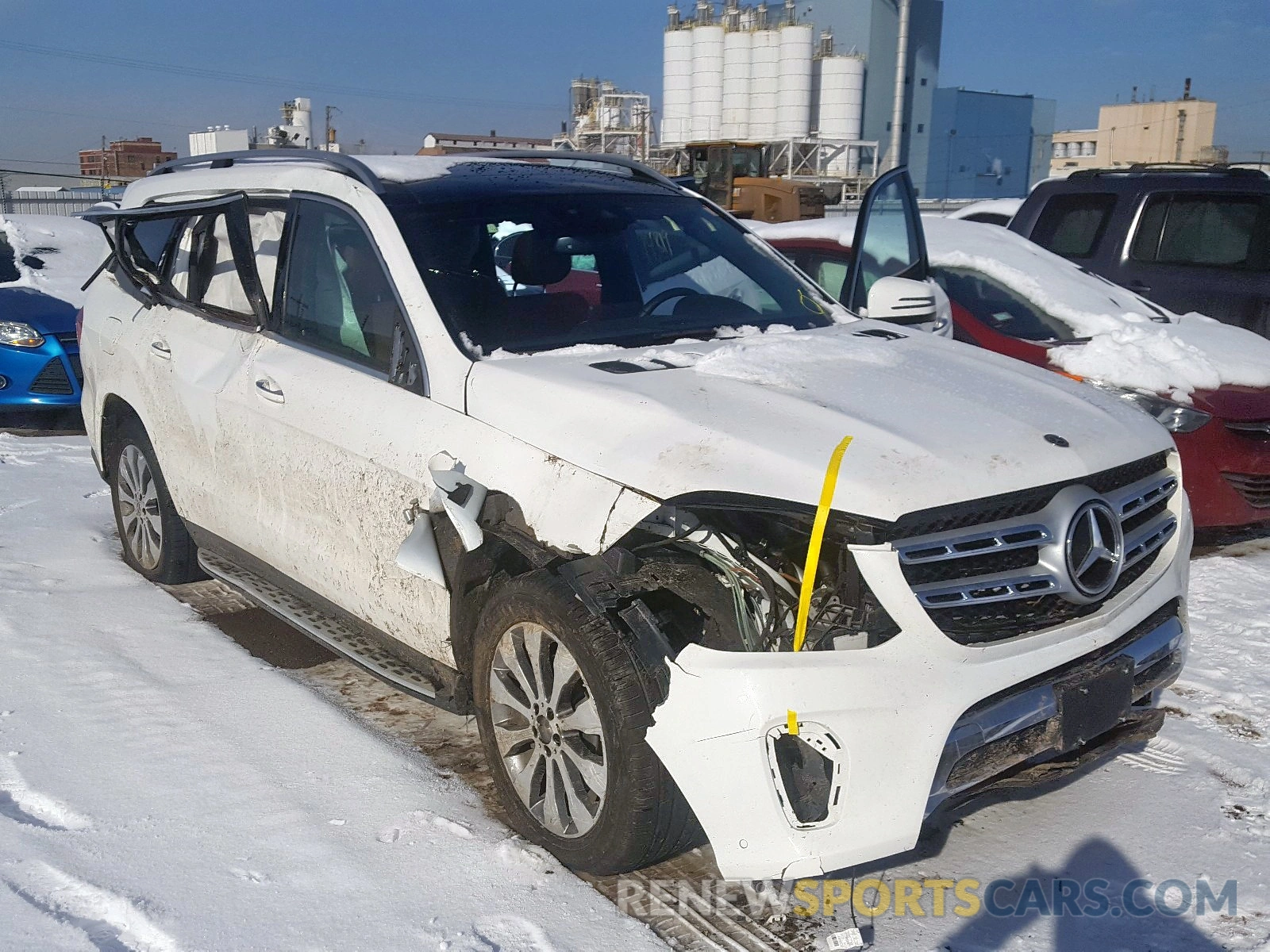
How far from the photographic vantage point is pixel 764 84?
63.2 metres

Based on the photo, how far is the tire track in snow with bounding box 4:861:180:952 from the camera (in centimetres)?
267

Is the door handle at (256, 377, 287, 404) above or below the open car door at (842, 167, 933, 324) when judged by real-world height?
below

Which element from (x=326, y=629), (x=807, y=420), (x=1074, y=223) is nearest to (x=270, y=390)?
(x=326, y=629)

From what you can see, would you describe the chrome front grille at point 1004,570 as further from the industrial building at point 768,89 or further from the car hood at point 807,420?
the industrial building at point 768,89

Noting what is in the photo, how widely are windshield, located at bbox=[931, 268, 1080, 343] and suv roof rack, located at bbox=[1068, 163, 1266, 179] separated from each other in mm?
1968

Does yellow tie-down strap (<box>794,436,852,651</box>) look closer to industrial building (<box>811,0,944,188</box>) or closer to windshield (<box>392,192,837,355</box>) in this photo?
windshield (<box>392,192,837,355</box>)

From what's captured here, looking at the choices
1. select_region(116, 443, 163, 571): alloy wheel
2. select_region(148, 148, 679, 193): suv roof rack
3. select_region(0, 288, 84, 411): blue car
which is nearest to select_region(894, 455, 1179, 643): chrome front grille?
select_region(148, 148, 679, 193): suv roof rack

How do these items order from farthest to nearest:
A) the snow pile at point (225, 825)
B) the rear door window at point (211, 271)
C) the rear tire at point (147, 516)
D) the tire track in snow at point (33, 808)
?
the rear tire at point (147, 516) → the rear door window at point (211, 271) → the tire track in snow at point (33, 808) → the snow pile at point (225, 825)

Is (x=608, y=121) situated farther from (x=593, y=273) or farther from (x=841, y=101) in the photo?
(x=593, y=273)

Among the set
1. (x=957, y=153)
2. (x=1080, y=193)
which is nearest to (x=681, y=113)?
(x=957, y=153)

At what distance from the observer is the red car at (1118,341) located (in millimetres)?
5754

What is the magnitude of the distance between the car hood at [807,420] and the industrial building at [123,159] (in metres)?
55.3

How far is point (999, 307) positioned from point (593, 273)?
3.44 meters

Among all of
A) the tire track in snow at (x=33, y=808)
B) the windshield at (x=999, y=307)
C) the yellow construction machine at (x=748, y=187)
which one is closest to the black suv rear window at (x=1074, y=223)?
the windshield at (x=999, y=307)
